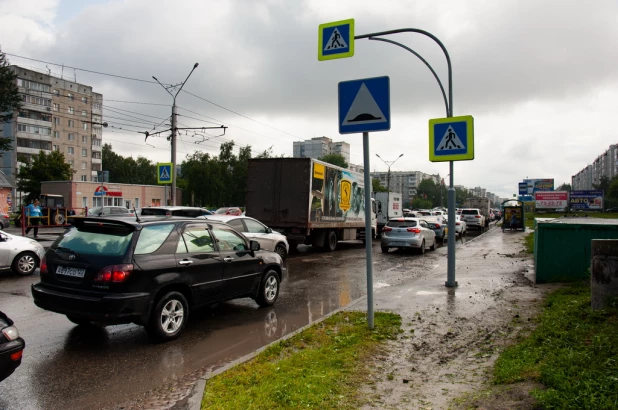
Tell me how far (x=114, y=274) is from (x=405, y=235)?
1408 cm

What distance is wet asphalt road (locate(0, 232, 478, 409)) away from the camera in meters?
4.18

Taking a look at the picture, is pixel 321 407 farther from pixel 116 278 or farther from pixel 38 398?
pixel 116 278

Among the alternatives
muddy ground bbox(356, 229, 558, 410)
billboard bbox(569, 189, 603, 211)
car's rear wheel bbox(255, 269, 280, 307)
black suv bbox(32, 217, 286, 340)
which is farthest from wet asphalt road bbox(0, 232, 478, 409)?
billboard bbox(569, 189, 603, 211)

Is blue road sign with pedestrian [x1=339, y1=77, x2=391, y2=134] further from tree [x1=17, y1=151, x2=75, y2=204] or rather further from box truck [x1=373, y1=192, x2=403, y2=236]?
tree [x1=17, y1=151, x2=75, y2=204]

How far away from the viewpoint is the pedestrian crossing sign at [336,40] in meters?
8.73

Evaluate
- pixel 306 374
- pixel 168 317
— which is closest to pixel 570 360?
pixel 306 374

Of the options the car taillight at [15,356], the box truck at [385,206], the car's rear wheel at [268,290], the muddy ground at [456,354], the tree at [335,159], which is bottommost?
the muddy ground at [456,354]

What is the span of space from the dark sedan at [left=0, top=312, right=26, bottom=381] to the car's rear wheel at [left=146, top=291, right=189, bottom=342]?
5.86 ft

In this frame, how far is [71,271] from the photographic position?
5477 millimetres

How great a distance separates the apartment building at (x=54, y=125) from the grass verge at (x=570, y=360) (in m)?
74.8

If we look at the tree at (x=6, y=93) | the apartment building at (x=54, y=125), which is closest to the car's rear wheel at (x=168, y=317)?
the tree at (x=6, y=93)

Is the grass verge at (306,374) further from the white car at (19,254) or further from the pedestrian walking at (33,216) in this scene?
the pedestrian walking at (33,216)

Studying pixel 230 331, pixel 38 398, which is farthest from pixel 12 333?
pixel 230 331

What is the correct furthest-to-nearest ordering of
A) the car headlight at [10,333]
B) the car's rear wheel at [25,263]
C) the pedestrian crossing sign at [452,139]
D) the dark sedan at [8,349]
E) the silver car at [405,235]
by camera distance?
the silver car at [405,235], the car's rear wheel at [25,263], the pedestrian crossing sign at [452,139], the car headlight at [10,333], the dark sedan at [8,349]
